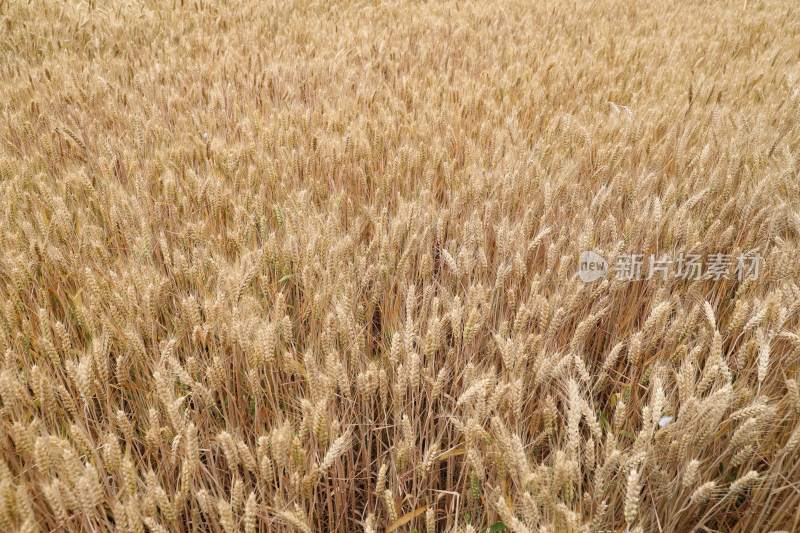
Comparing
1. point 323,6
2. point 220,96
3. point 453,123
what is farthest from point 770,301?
point 323,6

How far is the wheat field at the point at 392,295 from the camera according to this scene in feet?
3.33

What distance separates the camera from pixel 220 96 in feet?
9.53

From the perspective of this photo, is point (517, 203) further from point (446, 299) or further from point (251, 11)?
point (251, 11)

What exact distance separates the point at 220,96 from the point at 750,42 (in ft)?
15.4

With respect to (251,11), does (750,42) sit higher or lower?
lower

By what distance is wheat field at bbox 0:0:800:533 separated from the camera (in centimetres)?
101
